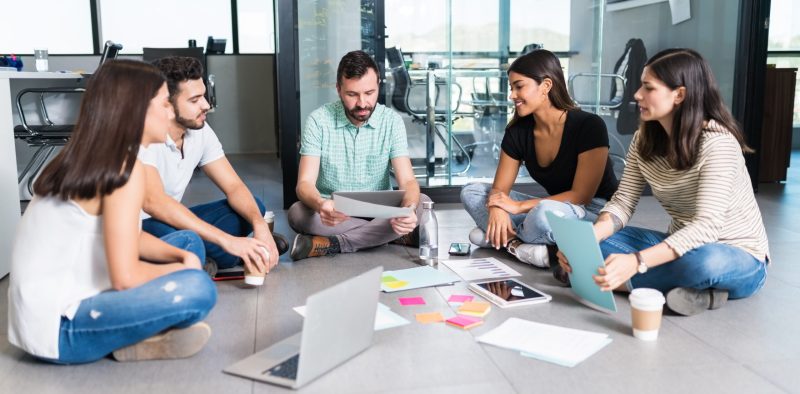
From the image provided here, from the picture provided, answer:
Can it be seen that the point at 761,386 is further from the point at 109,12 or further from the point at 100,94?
the point at 109,12

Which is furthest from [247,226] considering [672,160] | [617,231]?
[672,160]

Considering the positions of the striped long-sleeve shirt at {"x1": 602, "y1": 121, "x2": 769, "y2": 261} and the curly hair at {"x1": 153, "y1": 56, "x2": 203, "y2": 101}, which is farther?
the curly hair at {"x1": 153, "y1": 56, "x2": 203, "y2": 101}

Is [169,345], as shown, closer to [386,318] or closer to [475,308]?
[386,318]

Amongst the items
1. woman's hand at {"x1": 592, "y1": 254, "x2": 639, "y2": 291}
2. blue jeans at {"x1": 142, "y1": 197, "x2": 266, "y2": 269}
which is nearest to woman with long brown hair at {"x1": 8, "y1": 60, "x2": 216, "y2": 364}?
blue jeans at {"x1": 142, "y1": 197, "x2": 266, "y2": 269}

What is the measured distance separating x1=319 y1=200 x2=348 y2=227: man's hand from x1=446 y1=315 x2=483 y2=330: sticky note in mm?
769

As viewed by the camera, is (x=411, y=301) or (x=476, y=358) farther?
(x=411, y=301)

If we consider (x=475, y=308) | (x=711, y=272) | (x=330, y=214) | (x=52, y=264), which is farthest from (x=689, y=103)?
(x=52, y=264)

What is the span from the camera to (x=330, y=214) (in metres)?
2.87

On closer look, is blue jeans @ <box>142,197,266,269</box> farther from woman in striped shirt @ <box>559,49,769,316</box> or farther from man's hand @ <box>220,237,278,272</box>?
woman in striped shirt @ <box>559,49,769,316</box>

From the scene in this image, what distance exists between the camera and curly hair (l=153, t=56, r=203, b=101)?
8.12 ft

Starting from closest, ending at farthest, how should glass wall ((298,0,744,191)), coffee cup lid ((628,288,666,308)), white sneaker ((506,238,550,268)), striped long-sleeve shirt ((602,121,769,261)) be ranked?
1. coffee cup lid ((628,288,666,308))
2. striped long-sleeve shirt ((602,121,769,261))
3. white sneaker ((506,238,550,268))
4. glass wall ((298,0,744,191))

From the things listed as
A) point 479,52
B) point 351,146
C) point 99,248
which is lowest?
point 99,248

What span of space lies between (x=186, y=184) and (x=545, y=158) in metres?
1.44

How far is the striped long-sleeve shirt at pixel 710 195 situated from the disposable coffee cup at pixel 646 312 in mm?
207
